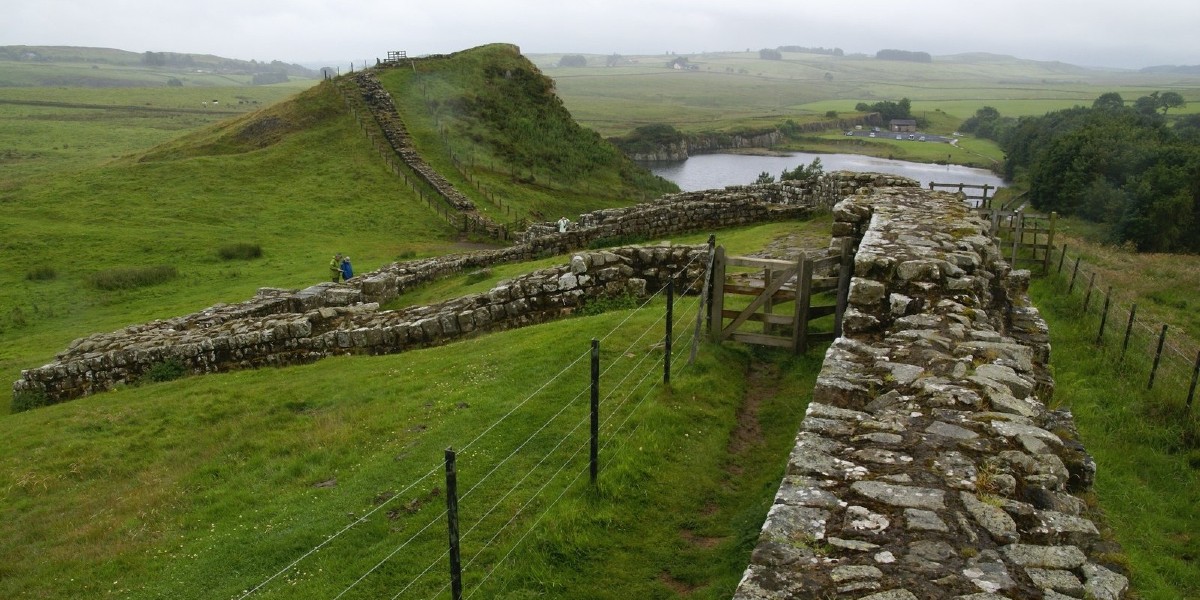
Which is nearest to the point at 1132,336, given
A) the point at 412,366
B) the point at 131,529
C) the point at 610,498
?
the point at 610,498

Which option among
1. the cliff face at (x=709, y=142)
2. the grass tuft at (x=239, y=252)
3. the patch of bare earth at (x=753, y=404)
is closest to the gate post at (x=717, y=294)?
the patch of bare earth at (x=753, y=404)

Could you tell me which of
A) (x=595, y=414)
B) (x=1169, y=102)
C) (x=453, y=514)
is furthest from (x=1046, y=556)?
(x=1169, y=102)

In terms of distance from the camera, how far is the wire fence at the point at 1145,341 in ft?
45.2

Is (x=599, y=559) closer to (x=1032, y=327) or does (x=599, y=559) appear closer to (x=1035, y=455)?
(x=1035, y=455)

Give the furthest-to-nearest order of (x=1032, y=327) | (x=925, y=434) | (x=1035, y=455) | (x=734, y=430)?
(x=1032, y=327) < (x=734, y=430) < (x=925, y=434) < (x=1035, y=455)

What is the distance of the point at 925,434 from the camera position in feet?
21.1

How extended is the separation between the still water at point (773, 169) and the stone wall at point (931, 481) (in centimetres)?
8208

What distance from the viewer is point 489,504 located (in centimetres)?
881

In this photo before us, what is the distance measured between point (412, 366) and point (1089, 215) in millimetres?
56180

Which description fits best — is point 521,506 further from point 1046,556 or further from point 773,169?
point 773,169

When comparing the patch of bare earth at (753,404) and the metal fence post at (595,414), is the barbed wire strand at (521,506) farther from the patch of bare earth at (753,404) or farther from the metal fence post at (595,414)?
the patch of bare earth at (753,404)

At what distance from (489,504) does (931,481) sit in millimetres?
5138

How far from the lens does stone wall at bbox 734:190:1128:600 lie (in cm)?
481

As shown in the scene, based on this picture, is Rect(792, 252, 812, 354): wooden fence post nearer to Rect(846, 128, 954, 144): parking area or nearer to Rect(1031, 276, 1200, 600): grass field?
Rect(1031, 276, 1200, 600): grass field
